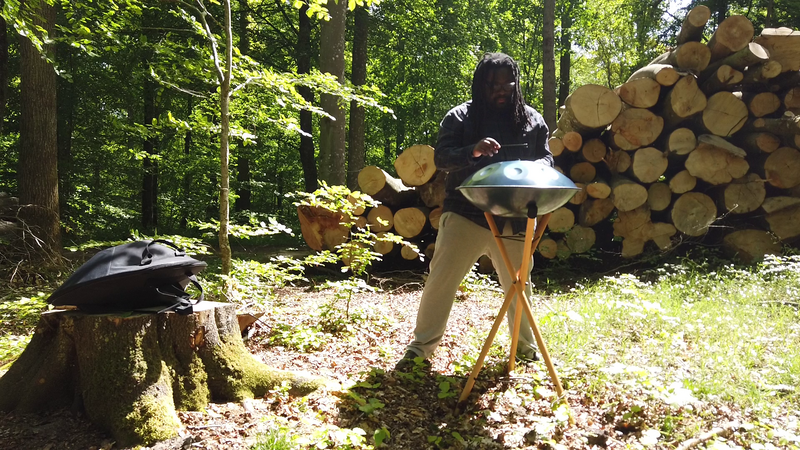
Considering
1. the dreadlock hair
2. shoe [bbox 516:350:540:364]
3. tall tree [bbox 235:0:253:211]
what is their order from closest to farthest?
1. the dreadlock hair
2. shoe [bbox 516:350:540:364]
3. tall tree [bbox 235:0:253:211]

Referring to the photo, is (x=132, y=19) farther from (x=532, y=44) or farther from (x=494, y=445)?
(x=532, y=44)

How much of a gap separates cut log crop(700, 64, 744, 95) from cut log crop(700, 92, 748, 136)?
12 cm

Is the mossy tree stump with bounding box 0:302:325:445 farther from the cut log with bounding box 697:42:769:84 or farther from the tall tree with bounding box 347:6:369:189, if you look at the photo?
the tall tree with bounding box 347:6:369:189

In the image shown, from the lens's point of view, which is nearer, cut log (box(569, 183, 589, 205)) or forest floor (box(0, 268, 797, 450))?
forest floor (box(0, 268, 797, 450))

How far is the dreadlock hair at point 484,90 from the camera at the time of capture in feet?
8.48

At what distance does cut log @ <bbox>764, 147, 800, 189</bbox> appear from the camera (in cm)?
527

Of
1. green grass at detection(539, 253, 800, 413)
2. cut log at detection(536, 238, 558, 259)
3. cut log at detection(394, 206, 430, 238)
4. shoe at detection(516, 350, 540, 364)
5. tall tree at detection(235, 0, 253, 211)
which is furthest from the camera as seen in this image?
tall tree at detection(235, 0, 253, 211)

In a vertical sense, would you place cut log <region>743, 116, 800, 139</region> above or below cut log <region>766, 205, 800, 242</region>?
above

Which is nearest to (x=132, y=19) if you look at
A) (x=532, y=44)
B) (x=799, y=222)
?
(x=799, y=222)

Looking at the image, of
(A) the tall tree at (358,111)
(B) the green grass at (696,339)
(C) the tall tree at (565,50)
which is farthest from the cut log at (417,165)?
(C) the tall tree at (565,50)

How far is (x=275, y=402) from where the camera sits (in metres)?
2.16

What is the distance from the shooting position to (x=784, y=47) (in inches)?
207

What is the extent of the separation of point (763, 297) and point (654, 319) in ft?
4.66

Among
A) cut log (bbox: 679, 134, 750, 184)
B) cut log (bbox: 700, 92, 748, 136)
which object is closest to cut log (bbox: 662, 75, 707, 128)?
cut log (bbox: 700, 92, 748, 136)
